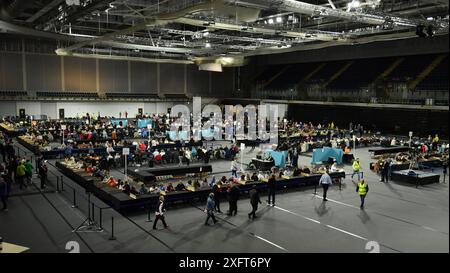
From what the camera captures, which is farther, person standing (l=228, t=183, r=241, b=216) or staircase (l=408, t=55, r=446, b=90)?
staircase (l=408, t=55, r=446, b=90)

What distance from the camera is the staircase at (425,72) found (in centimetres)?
3869

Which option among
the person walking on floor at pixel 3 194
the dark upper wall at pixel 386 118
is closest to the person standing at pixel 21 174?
the person walking on floor at pixel 3 194

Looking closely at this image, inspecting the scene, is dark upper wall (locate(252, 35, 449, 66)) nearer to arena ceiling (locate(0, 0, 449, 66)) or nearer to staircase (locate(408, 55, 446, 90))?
staircase (locate(408, 55, 446, 90))

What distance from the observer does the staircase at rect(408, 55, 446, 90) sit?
127 ft

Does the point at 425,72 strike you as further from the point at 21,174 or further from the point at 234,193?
the point at 21,174

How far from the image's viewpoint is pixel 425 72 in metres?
39.5

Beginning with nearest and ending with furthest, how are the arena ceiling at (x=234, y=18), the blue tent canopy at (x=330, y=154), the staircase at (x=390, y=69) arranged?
the arena ceiling at (x=234, y=18), the blue tent canopy at (x=330, y=154), the staircase at (x=390, y=69)

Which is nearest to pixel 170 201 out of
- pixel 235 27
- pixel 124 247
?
pixel 124 247

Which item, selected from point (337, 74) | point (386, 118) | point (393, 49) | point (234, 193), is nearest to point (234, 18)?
point (234, 193)

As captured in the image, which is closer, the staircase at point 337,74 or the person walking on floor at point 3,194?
the person walking on floor at point 3,194

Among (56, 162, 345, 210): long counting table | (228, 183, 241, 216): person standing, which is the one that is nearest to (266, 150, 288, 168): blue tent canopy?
(56, 162, 345, 210): long counting table

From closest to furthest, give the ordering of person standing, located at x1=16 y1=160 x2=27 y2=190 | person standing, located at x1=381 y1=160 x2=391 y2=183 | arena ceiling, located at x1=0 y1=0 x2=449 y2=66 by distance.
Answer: person standing, located at x1=16 y1=160 x2=27 y2=190
person standing, located at x1=381 y1=160 x2=391 y2=183
arena ceiling, located at x1=0 y1=0 x2=449 y2=66

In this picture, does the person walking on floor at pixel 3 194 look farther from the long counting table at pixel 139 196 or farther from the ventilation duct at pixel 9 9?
→ the ventilation duct at pixel 9 9
